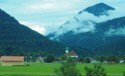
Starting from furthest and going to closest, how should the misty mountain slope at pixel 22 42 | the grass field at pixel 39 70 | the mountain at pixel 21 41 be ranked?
1. the mountain at pixel 21 41
2. the misty mountain slope at pixel 22 42
3. the grass field at pixel 39 70

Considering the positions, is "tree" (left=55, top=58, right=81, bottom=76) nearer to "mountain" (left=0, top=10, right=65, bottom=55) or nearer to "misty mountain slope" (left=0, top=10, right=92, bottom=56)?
"misty mountain slope" (left=0, top=10, right=92, bottom=56)

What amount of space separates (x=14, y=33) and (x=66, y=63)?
148m

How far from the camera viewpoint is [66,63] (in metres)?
29.8

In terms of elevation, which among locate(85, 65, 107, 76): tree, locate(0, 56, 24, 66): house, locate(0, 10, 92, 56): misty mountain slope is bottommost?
locate(85, 65, 107, 76): tree

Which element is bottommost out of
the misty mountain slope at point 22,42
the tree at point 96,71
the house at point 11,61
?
the tree at point 96,71

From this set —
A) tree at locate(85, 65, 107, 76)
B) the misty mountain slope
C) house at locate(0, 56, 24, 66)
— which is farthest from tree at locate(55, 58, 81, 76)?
the misty mountain slope

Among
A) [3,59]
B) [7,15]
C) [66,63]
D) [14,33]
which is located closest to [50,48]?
[14,33]

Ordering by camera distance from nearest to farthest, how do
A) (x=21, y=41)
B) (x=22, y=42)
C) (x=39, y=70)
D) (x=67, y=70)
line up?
(x=67, y=70), (x=39, y=70), (x=22, y=42), (x=21, y=41)

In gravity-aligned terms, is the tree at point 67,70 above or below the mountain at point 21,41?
below

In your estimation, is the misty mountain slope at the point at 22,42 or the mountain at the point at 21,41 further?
the mountain at the point at 21,41

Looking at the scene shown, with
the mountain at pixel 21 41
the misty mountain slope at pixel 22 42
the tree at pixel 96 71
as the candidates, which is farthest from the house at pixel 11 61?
the tree at pixel 96 71

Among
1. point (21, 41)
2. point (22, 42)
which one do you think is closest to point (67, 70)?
point (22, 42)

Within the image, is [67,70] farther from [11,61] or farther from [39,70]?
[11,61]

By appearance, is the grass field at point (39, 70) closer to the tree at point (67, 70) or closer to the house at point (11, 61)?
the tree at point (67, 70)
